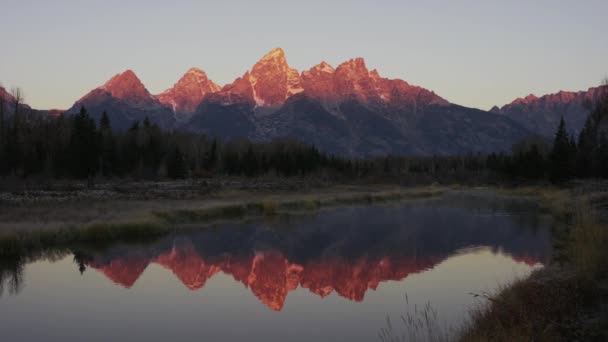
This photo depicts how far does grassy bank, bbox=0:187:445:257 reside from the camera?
1133 inches

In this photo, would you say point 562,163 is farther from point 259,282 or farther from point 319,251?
point 259,282

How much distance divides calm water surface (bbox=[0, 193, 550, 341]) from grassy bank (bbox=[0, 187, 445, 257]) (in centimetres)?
128

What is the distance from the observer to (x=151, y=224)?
120ft

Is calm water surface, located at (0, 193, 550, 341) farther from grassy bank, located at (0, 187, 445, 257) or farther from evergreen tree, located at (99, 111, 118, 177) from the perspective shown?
evergreen tree, located at (99, 111, 118, 177)

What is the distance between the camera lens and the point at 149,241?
3428 centimetres

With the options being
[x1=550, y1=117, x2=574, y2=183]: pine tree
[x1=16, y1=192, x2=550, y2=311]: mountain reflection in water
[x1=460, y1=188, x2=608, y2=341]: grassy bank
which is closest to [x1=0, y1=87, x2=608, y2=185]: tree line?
[x1=550, y1=117, x2=574, y2=183]: pine tree

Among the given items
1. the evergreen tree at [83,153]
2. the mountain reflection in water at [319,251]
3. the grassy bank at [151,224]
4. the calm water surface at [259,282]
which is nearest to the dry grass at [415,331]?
the calm water surface at [259,282]

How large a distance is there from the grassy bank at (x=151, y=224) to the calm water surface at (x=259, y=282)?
50.2 inches

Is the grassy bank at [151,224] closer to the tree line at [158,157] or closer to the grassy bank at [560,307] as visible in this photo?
the grassy bank at [560,307]

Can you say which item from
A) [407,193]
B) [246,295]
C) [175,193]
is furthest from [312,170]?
[246,295]

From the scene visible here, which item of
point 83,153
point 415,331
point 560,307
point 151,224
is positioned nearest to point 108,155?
point 83,153

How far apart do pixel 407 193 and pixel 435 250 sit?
54.1 meters

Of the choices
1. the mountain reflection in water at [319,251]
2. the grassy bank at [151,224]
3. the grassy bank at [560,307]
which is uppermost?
the grassy bank at [560,307]

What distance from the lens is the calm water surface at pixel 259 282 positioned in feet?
57.0
